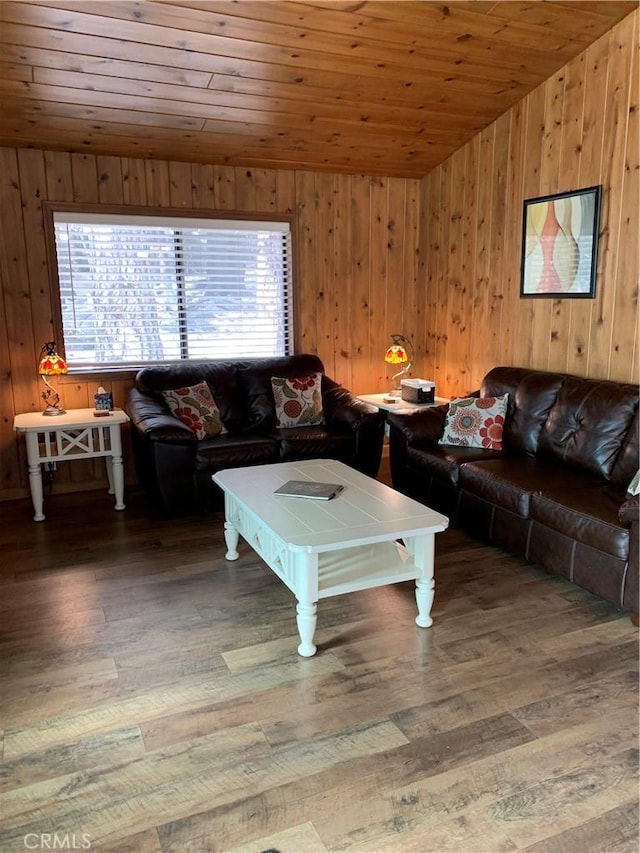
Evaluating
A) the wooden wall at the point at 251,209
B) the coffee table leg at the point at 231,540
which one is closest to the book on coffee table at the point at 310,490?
the coffee table leg at the point at 231,540

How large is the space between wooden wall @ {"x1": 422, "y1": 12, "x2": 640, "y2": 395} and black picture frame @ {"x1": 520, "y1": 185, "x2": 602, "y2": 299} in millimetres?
55

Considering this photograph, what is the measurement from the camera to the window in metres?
4.44

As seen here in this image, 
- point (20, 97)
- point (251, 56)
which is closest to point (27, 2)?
point (20, 97)

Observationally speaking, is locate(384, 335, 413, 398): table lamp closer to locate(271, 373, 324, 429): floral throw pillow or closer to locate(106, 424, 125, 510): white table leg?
locate(271, 373, 324, 429): floral throw pillow

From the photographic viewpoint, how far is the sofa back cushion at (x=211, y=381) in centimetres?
445

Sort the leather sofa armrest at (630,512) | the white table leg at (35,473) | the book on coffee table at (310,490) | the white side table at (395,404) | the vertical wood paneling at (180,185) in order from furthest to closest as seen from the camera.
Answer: the white side table at (395,404) → the vertical wood paneling at (180,185) → the white table leg at (35,473) → the book on coffee table at (310,490) → the leather sofa armrest at (630,512)

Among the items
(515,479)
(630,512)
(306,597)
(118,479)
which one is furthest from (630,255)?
(118,479)

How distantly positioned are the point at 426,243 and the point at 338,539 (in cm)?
358

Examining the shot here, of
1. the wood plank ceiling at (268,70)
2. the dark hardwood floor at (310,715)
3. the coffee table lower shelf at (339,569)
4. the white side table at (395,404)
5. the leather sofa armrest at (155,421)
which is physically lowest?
the dark hardwood floor at (310,715)

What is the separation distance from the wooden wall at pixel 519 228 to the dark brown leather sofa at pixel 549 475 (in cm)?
31

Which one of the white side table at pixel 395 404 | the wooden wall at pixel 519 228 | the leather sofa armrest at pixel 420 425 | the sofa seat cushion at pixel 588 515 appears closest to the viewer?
the sofa seat cushion at pixel 588 515

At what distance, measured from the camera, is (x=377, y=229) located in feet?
17.2

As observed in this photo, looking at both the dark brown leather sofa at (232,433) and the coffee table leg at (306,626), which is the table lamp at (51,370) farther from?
the coffee table leg at (306,626)

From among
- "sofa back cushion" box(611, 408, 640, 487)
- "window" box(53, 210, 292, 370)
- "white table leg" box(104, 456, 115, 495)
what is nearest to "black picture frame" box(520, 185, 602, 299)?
"sofa back cushion" box(611, 408, 640, 487)
